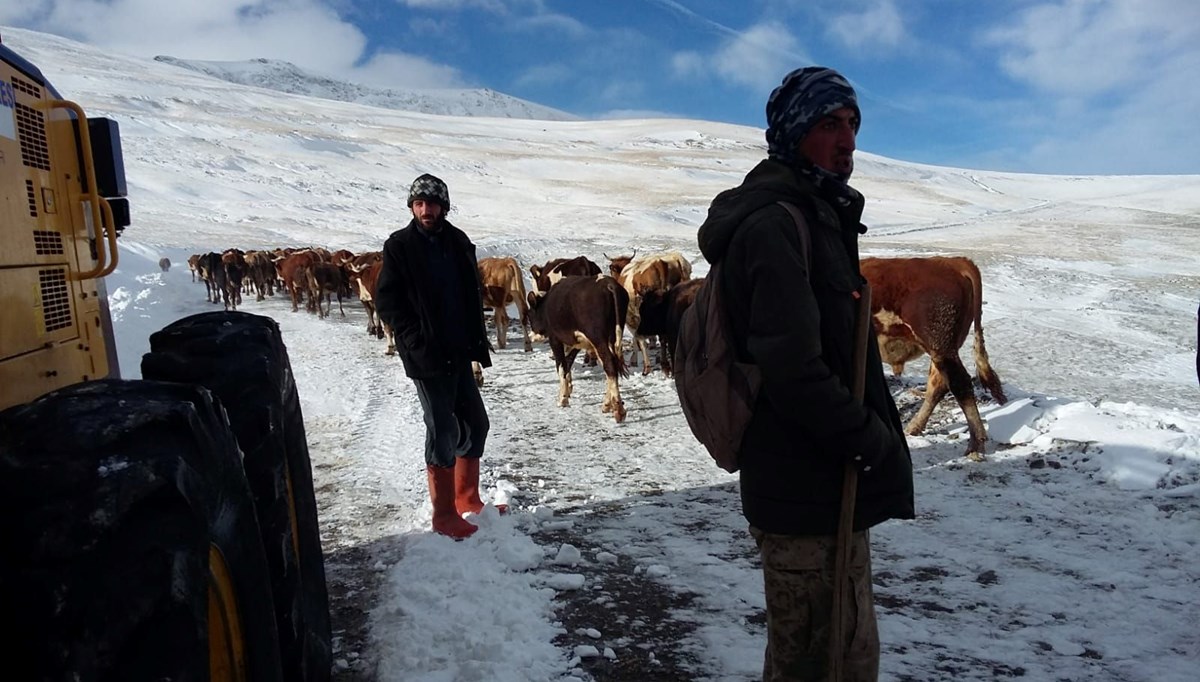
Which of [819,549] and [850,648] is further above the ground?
[819,549]

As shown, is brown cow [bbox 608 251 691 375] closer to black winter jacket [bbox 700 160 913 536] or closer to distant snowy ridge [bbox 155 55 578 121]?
black winter jacket [bbox 700 160 913 536]

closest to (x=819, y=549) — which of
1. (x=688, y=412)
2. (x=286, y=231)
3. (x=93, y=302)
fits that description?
(x=688, y=412)

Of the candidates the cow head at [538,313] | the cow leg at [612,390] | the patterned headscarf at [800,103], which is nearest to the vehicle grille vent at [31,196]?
the patterned headscarf at [800,103]

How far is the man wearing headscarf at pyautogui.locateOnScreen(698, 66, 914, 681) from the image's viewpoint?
2.09m

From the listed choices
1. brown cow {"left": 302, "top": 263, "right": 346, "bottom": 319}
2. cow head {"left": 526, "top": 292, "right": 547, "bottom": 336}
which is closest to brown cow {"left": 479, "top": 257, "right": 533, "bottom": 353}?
cow head {"left": 526, "top": 292, "right": 547, "bottom": 336}

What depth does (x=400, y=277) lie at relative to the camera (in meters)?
4.62

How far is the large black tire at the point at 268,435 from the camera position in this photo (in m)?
2.74

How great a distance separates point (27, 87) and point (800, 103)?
268 centimetres

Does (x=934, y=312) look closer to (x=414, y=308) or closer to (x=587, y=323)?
(x=587, y=323)

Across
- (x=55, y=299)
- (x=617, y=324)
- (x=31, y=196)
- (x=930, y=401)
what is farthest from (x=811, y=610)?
(x=617, y=324)

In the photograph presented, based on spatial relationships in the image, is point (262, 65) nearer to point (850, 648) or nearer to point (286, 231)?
point (286, 231)

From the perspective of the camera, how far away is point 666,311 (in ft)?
12.7

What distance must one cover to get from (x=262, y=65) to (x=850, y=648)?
21690cm

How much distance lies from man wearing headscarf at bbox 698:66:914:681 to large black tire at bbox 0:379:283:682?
147 cm
